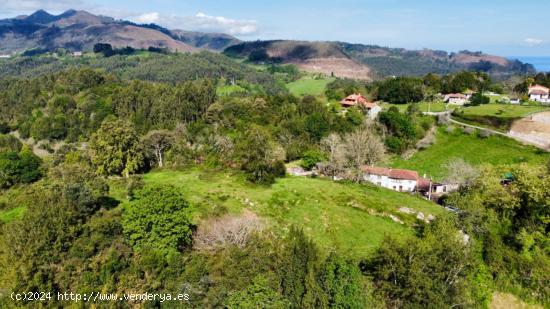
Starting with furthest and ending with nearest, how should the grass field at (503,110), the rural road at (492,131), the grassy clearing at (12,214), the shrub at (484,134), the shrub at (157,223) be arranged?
the grass field at (503,110)
the shrub at (484,134)
the rural road at (492,131)
the grassy clearing at (12,214)
the shrub at (157,223)

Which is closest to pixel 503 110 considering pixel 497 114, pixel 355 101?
pixel 497 114

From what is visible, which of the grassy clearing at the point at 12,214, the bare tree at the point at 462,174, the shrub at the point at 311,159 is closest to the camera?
the grassy clearing at the point at 12,214

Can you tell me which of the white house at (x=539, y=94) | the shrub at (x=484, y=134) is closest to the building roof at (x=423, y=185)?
the shrub at (x=484, y=134)

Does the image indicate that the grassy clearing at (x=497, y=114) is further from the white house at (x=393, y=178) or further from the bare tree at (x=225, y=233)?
the bare tree at (x=225, y=233)

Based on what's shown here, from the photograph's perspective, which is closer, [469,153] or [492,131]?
[469,153]

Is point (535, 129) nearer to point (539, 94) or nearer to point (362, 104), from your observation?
point (539, 94)

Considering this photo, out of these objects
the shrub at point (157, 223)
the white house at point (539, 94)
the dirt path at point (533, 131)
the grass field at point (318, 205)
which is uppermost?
the white house at point (539, 94)

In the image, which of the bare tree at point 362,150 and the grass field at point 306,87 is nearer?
the bare tree at point 362,150
